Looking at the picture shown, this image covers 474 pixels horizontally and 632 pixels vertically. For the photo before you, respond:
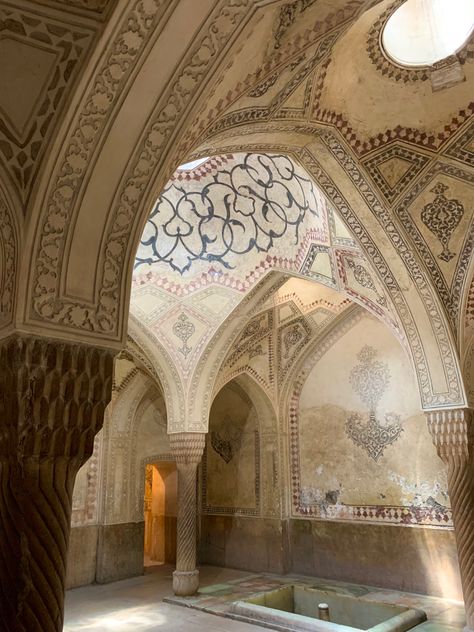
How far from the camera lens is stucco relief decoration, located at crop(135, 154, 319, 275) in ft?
21.0

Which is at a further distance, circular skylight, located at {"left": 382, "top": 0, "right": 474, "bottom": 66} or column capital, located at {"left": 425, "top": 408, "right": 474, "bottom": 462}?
column capital, located at {"left": 425, "top": 408, "right": 474, "bottom": 462}

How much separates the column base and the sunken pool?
1017 millimetres

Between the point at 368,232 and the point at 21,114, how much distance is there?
3.82m

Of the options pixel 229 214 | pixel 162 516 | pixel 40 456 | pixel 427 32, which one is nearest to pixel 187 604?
pixel 162 516

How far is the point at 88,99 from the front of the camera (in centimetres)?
264

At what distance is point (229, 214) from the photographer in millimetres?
7043

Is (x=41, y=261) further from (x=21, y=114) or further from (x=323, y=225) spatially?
(x=323, y=225)

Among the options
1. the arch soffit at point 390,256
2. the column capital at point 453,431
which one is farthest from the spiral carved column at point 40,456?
the column capital at point 453,431

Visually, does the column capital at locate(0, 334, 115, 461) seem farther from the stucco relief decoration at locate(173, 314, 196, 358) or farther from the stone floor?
the stucco relief decoration at locate(173, 314, 196, 358)

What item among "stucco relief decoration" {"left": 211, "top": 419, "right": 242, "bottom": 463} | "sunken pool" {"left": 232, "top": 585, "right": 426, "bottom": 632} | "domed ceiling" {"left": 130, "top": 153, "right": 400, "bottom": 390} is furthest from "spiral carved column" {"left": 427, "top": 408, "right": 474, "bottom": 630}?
"stucco relief decoration" {"left": 211, "top": 419, "right": 242, "bottom": 463}

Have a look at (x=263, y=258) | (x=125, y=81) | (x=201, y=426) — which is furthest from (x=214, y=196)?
(x=125, y=81)

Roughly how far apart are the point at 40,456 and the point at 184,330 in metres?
5.44

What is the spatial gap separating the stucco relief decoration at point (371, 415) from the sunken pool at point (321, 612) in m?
2.19

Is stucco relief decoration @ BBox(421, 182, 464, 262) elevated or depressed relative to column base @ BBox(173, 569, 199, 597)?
elevated
